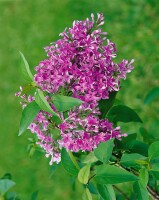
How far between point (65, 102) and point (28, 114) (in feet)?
0.31

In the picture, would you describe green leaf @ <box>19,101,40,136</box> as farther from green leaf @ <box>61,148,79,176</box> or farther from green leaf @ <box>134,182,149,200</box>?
green leaf @ <box>134,182,149,200</box>

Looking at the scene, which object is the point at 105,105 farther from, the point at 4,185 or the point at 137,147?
the point at 4,185

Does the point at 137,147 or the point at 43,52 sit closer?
the point at 137,147

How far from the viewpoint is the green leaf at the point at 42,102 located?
113 cm

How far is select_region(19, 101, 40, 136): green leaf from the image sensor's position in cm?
116

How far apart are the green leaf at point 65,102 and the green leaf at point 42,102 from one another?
0.11 feet

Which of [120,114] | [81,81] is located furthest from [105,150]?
[120,114]

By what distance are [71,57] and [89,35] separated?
7cm

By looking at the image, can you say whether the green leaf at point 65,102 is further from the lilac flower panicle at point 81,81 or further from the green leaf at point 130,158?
the green leaf at point 130,158

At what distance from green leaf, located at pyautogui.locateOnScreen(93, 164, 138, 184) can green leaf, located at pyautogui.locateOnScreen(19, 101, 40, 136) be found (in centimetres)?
19

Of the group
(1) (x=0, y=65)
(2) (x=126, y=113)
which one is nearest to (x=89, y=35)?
(2) (x=126, y=113)

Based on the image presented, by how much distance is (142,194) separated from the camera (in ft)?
3.88

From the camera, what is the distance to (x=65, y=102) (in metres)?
1.15

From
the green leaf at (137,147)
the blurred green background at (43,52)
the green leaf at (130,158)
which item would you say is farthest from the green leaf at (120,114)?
the blurred green background at (43,52)
